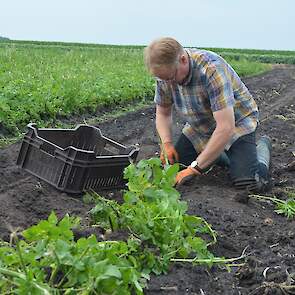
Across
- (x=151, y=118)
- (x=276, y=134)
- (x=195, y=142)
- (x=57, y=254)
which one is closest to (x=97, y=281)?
(x=57, y=254)

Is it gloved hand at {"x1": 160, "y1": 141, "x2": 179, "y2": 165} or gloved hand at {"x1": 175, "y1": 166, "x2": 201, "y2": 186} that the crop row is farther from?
gloved hand at {"x1": 175, "y1": 166, "x2": 201, "y2": 186}

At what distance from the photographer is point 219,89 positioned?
5.11 metres

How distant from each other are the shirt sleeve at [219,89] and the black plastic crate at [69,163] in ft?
2.49

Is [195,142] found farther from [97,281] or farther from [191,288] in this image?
[97,281]

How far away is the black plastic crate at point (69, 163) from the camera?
14.9 ft

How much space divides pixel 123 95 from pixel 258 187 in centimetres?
566

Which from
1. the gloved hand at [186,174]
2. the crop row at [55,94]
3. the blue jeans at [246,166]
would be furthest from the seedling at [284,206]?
the crop row at [55,94]

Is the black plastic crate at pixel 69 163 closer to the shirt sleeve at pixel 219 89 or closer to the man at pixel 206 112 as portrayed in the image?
the man at pixel 206 112

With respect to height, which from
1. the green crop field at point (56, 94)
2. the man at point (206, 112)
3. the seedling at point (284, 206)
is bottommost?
the green crop field at point (56, 94)

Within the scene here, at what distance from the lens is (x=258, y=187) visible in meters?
5.41

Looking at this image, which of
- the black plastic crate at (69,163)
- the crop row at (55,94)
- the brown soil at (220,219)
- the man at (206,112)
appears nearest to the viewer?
the brown soil at (220,219)

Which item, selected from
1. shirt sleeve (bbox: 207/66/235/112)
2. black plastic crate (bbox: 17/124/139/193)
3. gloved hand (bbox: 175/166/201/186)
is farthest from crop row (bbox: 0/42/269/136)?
shirt sleeve (bbox: 207/66/235/112)

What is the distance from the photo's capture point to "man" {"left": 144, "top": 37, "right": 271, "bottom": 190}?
4973mm

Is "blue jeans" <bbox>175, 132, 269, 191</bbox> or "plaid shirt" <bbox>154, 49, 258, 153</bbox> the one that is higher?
"plaid shirt" <bbox>154, 49, 258, 153</bbox>
